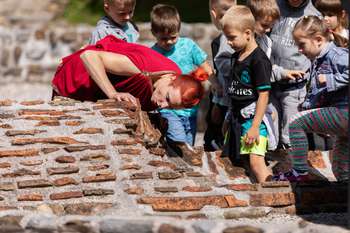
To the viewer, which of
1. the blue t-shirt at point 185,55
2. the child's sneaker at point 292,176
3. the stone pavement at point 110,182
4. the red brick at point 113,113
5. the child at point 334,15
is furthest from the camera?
the blue t-shirt at point 185,55

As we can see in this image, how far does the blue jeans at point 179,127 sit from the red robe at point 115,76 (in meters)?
0.28

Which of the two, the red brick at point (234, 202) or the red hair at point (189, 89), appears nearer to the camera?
the red brick at point (234, 202)

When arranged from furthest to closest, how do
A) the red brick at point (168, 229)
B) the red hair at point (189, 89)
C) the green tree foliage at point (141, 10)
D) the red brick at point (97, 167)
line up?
the green tree foliage at point (141, 10)
the red hair at point (189, 89)
the red brick at point (97, 167)
the red brick at point (168, 229)

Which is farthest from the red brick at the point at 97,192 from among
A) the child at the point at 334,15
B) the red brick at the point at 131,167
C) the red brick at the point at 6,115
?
the child at the point at 334,15

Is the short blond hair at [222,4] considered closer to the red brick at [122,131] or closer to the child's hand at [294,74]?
the child's hand at [294,74]

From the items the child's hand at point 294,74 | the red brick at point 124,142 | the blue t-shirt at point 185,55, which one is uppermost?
the blue t-shirt at point 185,55

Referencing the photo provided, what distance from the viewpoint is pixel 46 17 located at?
20.0 metres

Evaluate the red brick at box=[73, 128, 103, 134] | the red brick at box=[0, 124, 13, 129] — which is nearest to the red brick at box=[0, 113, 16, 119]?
the red brick at box=[0, 124, 13, 129]

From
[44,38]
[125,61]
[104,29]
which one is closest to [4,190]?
[125,61]

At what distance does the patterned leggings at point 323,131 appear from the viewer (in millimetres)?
7461

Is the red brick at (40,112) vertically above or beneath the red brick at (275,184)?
above

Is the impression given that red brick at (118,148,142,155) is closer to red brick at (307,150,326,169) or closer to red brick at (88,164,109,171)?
red brick at (88,164,109,171)

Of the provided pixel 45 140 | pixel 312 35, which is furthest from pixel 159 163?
pixel 312 35

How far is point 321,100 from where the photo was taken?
7.75 metres
